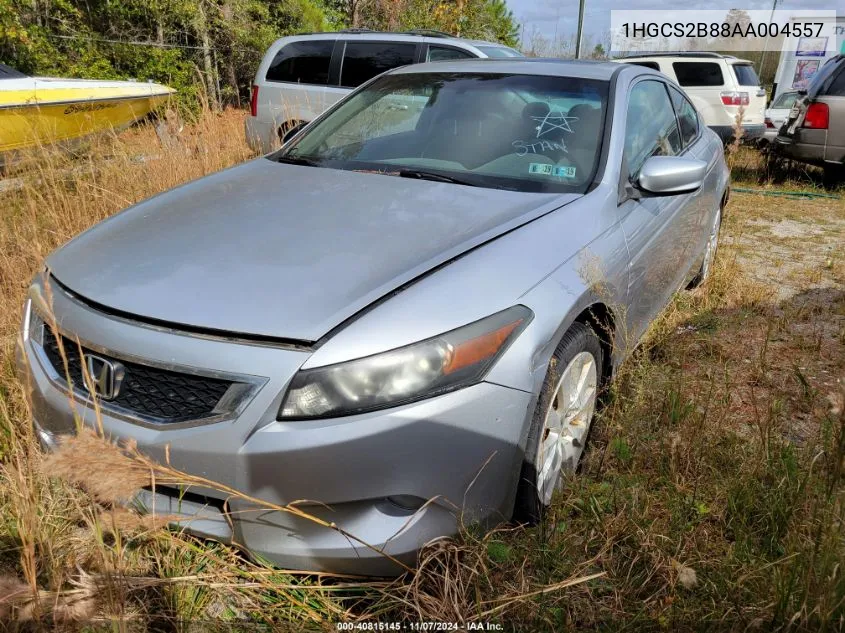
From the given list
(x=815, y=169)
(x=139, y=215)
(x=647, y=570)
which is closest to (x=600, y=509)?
(x=647, y=570)

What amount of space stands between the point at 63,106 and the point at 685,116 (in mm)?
5840

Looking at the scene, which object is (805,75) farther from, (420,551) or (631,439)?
(420,551)

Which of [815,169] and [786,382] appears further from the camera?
[815,169]

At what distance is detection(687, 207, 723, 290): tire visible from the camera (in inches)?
171

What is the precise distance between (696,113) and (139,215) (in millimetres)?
3768

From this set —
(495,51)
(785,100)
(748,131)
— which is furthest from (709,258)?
(785,100)

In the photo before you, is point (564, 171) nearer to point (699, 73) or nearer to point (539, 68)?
point (539, 68)

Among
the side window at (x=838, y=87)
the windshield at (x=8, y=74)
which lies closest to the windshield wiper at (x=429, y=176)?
the windshield at (x=8, y=74)

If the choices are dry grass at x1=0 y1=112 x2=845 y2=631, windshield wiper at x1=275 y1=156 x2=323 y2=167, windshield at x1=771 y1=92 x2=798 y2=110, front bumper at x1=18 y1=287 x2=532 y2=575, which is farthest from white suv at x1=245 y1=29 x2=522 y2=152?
windshield at x1=771 y1=92 x2=798 y2=110

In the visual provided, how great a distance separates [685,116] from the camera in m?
4.11

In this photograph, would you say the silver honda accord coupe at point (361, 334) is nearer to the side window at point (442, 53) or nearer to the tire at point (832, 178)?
the side window at point (442, 53)

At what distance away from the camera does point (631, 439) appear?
2.37 meters

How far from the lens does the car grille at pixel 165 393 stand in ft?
5.22

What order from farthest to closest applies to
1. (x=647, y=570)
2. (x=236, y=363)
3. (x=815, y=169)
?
(x=815, y=169)
(x=647, y=570)
(x=236, y=363)
